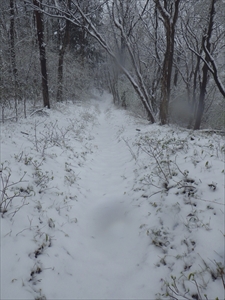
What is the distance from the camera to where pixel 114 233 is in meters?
3.24

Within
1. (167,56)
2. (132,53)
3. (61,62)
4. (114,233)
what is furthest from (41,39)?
(114,233)

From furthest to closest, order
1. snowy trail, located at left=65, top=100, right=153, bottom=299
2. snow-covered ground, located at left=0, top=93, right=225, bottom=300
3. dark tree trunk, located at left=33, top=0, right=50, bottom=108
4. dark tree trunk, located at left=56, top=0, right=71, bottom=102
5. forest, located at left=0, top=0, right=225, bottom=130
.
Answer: dark tree trunk, located at left=56, top=0, right=71, bottom=102
dark tree trunk, located at left=33, top=0, right=50, bottom=108
forest, located at left=0, top=0, right=225, bottom=130
snowy trail, located at left=65, top=100, right=153, bottom=299
snow-covered ground, located at left=0, top=93, right=225, bottom=300

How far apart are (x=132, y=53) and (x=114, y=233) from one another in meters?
9.67

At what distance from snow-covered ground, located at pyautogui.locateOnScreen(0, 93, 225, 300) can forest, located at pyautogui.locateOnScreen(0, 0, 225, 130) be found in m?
6.03

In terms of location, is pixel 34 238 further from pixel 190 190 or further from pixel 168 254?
pixel 190 190

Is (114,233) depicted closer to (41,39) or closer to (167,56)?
(167,56)

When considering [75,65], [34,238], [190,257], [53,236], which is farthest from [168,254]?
[75,65]

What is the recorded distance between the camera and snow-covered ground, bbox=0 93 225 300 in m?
2.17

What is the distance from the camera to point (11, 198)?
302 centimetres

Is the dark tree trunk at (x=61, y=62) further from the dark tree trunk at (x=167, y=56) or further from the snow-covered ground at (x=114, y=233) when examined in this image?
the snow-covered ground at (x=114, y=233)

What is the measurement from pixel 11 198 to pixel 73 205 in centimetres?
118

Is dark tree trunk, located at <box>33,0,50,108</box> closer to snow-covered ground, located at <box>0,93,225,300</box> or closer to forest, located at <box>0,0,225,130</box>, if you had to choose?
forest, located at <box>0,0,225,130</box>

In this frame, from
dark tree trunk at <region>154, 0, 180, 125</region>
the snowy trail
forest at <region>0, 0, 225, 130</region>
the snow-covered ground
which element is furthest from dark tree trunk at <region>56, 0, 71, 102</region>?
the snowy trail

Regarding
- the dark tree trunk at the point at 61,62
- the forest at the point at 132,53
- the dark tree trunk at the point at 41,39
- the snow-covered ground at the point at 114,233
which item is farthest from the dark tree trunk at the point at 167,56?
the dark tree trunk at the point at 61,62
